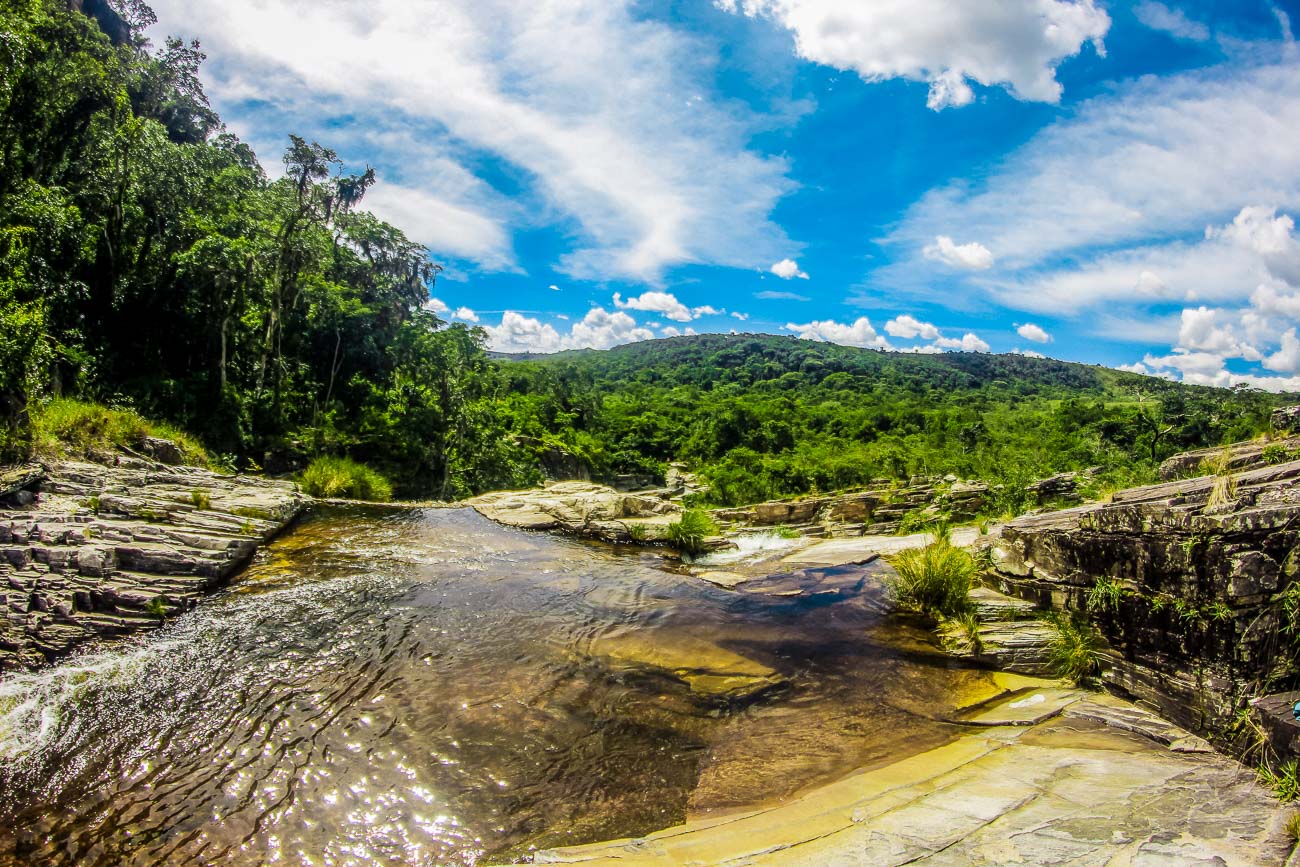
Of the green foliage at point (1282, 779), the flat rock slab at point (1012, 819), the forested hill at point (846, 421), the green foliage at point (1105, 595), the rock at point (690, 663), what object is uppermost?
the forested hill at point (846, 421)

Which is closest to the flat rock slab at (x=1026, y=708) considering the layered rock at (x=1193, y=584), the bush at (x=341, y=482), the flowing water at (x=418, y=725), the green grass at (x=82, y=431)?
the flowing water at (x=418, y=725)

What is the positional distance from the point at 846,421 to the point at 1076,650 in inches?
2379

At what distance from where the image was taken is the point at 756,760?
6016 millimetres

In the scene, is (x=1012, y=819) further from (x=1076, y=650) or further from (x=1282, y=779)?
(x=1076, y=650)

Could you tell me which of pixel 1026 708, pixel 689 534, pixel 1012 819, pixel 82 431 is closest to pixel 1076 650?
pixel 1026 708

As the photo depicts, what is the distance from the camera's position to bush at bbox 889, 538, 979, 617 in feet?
33.0

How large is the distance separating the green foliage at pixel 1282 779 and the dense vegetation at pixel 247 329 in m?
18.0

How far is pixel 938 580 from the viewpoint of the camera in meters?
10.5

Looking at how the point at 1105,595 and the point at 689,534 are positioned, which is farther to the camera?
the point at 689,534

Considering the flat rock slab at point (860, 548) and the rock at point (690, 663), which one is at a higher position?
the flat rock slab at point (860, 548)

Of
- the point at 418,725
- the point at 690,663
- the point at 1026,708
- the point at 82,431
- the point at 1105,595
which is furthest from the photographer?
the point at 82,431

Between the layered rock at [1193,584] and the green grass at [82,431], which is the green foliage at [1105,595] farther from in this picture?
the green grass at [82,431]

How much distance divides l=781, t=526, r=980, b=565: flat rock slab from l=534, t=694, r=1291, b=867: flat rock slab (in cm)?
940

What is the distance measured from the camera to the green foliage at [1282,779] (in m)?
4.52
